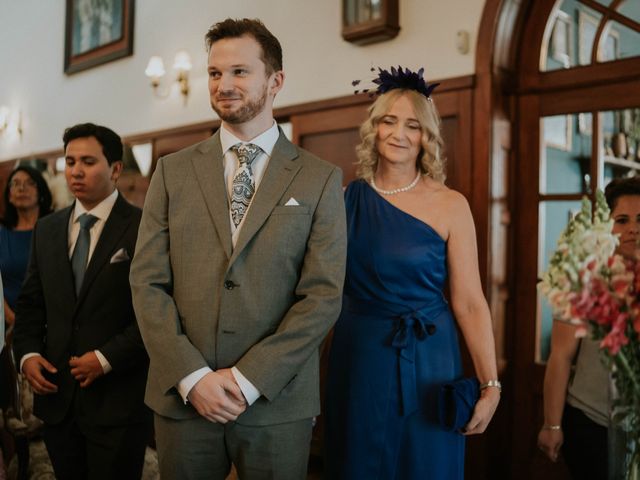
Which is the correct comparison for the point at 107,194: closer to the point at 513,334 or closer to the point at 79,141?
the point at 79,141

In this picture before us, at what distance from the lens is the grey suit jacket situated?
181cm

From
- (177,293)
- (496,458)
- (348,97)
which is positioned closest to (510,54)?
(348,97)

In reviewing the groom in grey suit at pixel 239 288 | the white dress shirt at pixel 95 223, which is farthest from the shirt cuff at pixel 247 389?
the white dress shirt at pixel 95 223

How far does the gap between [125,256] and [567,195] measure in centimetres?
213

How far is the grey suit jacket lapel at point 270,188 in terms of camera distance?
1853mm

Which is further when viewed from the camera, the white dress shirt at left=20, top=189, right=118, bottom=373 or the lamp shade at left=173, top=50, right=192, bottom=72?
the lamp shade at left=173, top=50, right=192, bottom=72

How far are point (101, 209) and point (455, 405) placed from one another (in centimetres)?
148

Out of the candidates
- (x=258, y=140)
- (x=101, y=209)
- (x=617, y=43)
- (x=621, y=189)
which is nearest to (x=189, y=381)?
(x=258, y=140)

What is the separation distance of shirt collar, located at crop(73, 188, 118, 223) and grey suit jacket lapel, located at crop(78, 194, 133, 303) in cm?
3

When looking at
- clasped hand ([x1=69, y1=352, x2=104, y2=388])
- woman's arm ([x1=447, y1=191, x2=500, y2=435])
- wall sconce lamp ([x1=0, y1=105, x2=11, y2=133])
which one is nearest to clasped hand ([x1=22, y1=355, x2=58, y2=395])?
clasped hand ([x1=69, y1=352, x2=104, y2=388])

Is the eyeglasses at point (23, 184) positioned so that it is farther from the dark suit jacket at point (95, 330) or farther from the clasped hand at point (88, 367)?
the clasped hand at point (88, 367)

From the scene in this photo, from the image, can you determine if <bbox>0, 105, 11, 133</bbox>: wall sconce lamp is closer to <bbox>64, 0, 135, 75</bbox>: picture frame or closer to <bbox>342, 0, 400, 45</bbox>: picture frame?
<bbox>64, 0, 135, 75</bbox>: picture frame

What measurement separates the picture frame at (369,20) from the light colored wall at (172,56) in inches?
2.5

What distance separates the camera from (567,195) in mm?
3449
